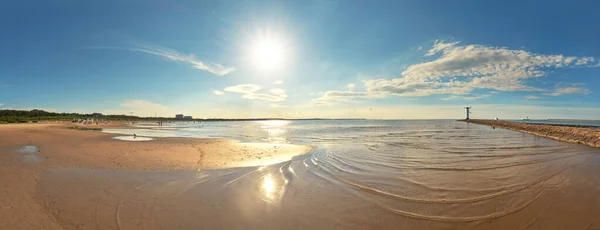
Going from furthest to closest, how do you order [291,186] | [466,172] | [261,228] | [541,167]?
[541,167], [466,172], [291,186], [261,228]

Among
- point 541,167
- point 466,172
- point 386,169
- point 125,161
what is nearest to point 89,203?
point 125,161

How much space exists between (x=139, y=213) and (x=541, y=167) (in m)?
17.1

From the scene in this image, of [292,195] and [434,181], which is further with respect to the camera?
[434,181]

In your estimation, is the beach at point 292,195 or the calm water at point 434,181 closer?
the beach at point 292,195

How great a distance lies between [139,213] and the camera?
20.0ft

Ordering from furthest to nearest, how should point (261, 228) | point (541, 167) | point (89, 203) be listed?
point (541, 167)
point (89, 203)
point (261, 228)

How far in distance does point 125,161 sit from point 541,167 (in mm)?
21102

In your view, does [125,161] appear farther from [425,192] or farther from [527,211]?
[527,211]

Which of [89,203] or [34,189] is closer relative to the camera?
[89,203]

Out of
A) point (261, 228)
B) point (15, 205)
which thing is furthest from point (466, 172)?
point (15, 205)

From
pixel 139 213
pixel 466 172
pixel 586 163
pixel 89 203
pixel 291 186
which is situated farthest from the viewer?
pixel 586 163

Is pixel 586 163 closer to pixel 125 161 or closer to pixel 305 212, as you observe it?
pixel 305 212

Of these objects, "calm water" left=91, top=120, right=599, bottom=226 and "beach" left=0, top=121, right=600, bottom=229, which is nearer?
"beach" left=0, top=121, right=600, bottom=229

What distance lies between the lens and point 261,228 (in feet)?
17.7
